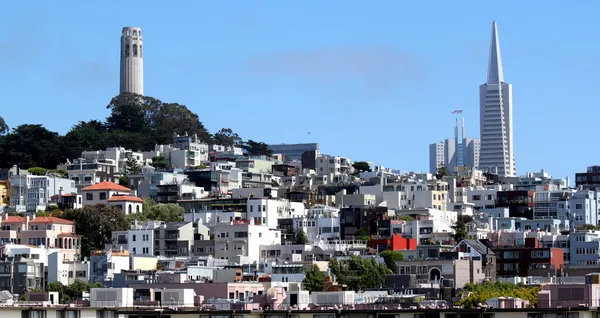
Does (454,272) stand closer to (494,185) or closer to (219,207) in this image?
(219,207)

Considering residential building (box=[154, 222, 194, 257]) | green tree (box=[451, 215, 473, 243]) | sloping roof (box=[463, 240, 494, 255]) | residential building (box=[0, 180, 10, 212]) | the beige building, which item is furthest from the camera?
residential building (box=[0, 180, 10, 212])

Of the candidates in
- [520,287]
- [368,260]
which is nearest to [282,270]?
[368,260]

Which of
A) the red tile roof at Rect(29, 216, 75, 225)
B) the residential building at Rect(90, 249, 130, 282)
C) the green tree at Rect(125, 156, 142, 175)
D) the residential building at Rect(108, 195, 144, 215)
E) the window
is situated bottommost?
the window

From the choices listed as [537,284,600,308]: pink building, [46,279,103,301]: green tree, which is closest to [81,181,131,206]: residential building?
[46,279,103,301]: green tree

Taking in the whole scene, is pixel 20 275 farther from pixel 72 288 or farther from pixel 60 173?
pixel 60 173

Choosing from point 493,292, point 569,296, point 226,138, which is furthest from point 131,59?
point 569,296

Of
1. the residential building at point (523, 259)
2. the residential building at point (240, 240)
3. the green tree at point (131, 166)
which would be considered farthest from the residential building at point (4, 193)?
the residential building at point (523, 259)

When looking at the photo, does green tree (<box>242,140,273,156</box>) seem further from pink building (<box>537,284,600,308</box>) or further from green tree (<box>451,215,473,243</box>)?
pink building (<box>537,284,600,308</box>)
